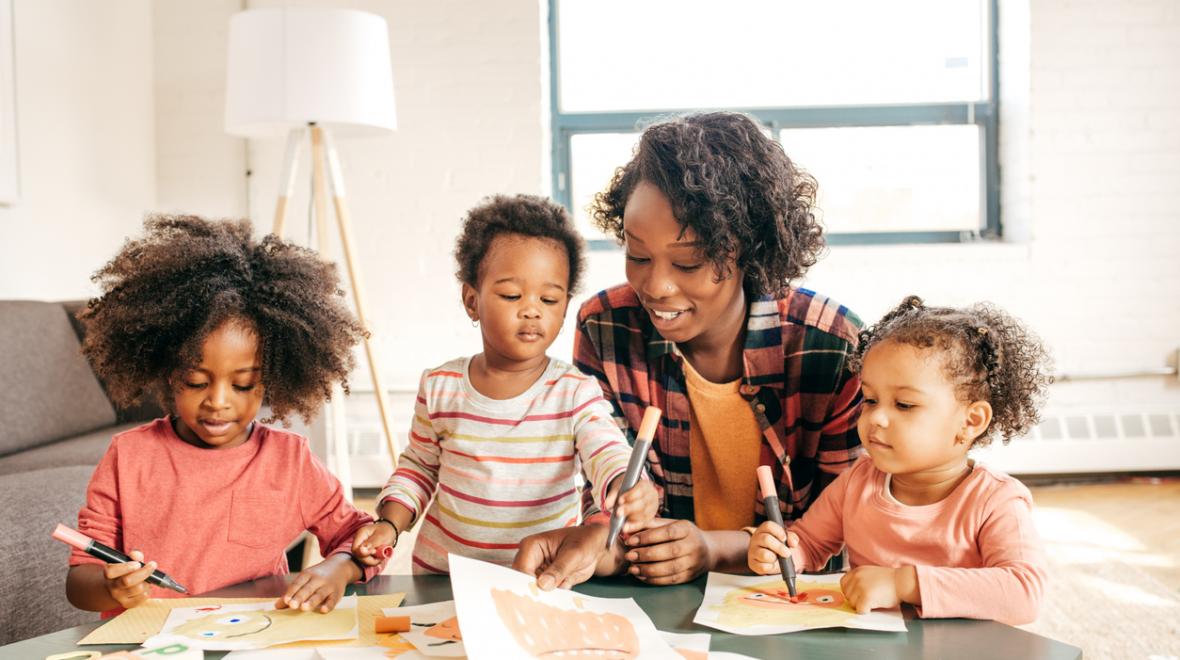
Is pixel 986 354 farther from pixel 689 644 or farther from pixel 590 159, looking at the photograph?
pixel 590 159

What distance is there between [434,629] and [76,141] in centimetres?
314

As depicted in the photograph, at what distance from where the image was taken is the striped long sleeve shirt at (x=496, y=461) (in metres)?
1.22

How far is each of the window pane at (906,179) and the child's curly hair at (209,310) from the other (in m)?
3.04

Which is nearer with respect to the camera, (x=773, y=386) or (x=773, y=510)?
(x=773, y=510)

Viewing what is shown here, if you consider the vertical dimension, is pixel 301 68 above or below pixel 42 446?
above

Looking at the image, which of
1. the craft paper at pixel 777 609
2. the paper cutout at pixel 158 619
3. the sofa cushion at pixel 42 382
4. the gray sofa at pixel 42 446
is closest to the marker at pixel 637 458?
the craft paper at pixel 777 609

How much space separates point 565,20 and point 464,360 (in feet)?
10.1

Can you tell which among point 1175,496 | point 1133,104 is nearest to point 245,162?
point 1133,104

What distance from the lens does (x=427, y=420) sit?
128 centimetres

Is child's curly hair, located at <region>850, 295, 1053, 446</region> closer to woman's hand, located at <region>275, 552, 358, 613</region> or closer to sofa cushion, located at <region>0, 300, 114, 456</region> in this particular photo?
woman's hand, located at <region>275, 552, 358, 613</region>

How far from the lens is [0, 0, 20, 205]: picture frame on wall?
2885 mm

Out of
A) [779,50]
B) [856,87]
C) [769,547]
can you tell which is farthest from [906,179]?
[769,547]

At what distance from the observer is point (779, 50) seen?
4012mm

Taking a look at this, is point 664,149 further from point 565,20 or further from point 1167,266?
point 1167,266
